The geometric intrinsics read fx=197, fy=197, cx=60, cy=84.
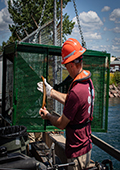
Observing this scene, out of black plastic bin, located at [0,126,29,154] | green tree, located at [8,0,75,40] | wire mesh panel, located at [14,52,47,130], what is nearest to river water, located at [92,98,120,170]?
wire mesh panel, located at [14,52,47,130]

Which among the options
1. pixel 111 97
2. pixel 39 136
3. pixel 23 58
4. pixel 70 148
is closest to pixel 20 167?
pixel 70 148

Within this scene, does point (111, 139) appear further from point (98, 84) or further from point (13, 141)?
point (13, 141)

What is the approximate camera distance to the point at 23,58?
4.04 m

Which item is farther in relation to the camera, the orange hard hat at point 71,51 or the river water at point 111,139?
the river water at point 111,139

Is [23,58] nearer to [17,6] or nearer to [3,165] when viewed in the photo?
[3,165]

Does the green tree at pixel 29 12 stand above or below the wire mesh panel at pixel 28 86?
above

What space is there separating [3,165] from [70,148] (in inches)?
29.4

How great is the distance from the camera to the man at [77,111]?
6.64 ft

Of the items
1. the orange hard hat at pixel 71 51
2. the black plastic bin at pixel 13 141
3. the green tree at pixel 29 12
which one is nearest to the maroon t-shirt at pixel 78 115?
the orange hard hat at pixel 71 51

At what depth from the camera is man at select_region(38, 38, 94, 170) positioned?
202 centimetres

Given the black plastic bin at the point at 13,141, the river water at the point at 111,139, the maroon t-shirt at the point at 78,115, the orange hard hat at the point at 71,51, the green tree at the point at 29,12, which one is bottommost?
the river water at the point at 111,139

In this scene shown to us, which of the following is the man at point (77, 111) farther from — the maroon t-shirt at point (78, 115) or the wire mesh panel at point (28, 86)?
the wire mesh panel at point (28, 86)

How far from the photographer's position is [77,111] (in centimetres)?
207

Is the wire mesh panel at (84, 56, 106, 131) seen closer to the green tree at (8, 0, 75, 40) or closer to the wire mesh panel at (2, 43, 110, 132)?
the wire mesh panel at (2, 43, 110, 132)
